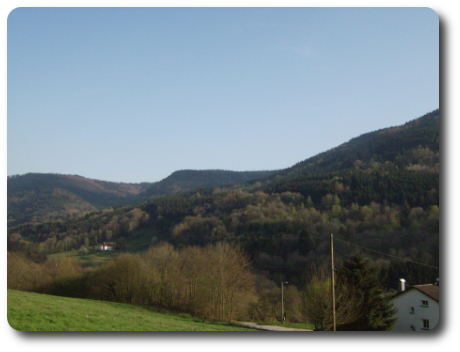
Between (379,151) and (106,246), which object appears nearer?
(106,246)

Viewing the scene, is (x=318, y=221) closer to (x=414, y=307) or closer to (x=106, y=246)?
(x=106, y=246)

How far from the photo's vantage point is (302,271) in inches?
1315

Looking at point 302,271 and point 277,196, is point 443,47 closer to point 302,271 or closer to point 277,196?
point 302,271

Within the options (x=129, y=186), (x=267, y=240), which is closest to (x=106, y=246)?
(x=267, y=240)

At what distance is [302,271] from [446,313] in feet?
80.8

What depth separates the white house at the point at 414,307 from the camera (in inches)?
484

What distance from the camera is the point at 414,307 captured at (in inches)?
573

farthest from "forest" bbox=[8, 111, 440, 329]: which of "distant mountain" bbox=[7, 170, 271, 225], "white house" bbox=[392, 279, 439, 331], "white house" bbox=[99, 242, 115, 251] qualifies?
"distant mountain" bbox=[7, 170, 271, 225]

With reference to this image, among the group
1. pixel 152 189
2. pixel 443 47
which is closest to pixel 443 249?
pixel 443 47

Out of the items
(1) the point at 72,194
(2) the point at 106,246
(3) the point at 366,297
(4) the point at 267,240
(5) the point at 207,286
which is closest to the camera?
(3) the point at 366,297

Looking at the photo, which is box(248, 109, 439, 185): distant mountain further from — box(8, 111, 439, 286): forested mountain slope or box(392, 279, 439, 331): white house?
box(392, 279, 439, 331): white house

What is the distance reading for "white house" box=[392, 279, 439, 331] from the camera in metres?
12.3

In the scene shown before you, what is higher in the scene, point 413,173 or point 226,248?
point 413,173

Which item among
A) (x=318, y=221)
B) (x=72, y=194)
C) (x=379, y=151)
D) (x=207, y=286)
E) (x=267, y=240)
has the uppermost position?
(x=379, y=151)
